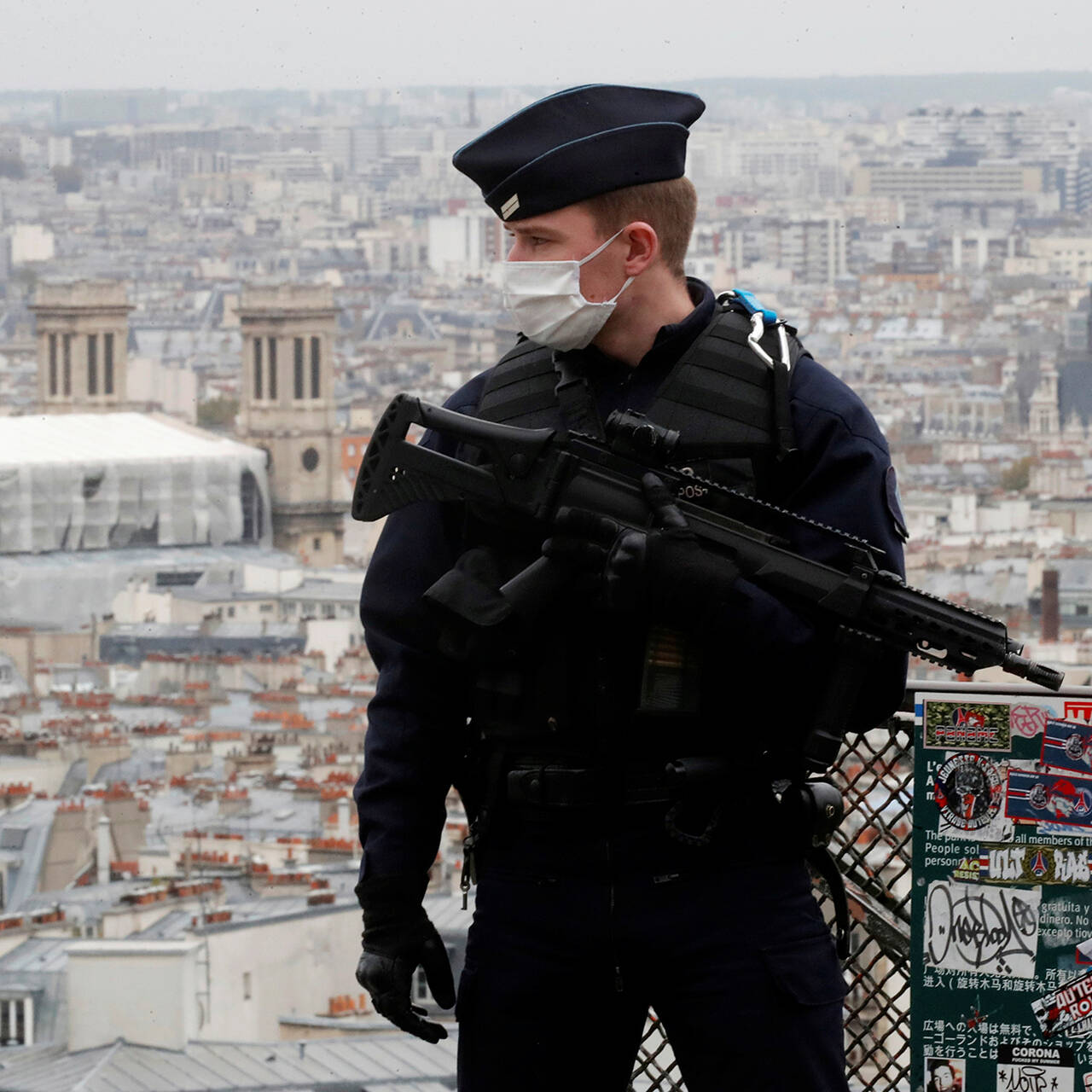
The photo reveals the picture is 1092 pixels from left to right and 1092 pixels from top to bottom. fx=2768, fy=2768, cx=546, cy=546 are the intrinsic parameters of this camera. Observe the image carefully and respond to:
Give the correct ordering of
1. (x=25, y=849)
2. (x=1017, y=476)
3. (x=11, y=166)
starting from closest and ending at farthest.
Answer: (x=25, y=849)
(x=1017, y=476)
(x=11, y=166)

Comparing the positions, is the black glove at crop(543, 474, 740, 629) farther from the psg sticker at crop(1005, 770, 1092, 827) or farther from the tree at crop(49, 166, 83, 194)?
the tree at crop(49, 166, 83, 194)

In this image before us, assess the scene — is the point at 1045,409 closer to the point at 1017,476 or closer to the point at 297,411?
the point at 1017,476

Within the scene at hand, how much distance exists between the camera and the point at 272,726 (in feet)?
132

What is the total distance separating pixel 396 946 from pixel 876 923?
72 centimetres

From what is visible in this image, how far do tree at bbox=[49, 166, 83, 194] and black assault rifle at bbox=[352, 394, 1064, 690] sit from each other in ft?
255

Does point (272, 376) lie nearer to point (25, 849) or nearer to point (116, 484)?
point (116, 484)

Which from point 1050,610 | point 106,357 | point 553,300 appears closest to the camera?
point 553,300

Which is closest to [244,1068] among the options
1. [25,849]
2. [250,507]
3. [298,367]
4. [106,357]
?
[25,849]

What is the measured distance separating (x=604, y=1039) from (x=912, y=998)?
1.56 feet

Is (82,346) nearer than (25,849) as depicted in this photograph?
No

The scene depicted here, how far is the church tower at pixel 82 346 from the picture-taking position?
58.8 meters

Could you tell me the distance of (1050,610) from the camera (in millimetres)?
42312

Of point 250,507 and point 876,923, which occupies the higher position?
point 876,923

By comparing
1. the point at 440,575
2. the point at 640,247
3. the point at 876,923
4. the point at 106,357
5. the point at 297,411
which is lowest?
the point at 297,411
